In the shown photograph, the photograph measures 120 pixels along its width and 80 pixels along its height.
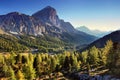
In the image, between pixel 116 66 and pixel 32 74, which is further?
pixel 32 74

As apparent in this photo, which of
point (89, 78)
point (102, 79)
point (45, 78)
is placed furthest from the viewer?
point (45, 78)

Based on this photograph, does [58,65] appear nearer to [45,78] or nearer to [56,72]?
[56,72]

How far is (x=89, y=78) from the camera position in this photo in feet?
357

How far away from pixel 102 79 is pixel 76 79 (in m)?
27.8

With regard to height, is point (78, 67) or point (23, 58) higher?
point (23, 58)

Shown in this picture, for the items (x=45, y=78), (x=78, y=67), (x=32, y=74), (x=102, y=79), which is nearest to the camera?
(x=102, y=79)

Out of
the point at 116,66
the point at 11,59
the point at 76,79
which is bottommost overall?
the point at 76,79

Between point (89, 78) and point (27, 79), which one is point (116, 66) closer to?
point (89, 78)

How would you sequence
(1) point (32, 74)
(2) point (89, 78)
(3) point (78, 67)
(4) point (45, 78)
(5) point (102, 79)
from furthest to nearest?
(3) point (78, 67) < (4) point (45, 78) < (1) point (32, 74) < (2) point (89, 78) < (5) point (102, 79)

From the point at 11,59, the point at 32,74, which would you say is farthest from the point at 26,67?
the point at 11,59

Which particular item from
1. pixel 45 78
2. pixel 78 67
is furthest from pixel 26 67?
pixel 78 67

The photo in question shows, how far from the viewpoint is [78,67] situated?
455 ft

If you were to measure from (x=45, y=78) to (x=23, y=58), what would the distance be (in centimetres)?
3049

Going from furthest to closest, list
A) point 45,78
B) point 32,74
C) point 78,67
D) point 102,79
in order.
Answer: point 78,67
point 45,78
point 32,74
point 102,79
